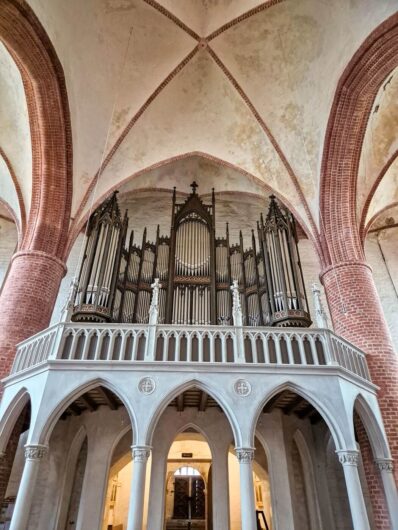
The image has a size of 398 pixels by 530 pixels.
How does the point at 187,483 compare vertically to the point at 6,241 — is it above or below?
below

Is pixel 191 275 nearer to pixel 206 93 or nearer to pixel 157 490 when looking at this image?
pixel 157 490

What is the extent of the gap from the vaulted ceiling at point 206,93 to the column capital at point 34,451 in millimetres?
6956

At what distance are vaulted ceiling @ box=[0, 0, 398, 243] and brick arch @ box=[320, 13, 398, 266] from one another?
33 cm

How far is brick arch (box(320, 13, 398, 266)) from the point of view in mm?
9383

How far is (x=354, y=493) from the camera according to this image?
6488 millimetres

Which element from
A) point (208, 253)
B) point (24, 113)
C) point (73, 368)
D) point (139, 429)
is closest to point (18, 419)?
point (73, 368)

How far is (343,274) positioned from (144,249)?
6023 millimetres

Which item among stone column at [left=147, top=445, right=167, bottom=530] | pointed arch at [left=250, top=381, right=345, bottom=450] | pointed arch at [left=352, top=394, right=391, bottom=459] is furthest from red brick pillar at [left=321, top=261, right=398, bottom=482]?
stone column at [left=147, top=445, right=167, bottom=530]

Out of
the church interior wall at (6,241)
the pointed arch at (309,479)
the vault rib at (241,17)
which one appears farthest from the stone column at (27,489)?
the vault rib at (241,17)

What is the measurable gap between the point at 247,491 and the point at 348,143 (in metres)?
9.33

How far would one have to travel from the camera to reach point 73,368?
7375mm

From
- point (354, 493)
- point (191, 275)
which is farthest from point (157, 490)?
point (191, 275)

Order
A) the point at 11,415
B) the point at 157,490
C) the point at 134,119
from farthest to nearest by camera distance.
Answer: the point at 134,119 → the point at 157,490 → the point at 11,415

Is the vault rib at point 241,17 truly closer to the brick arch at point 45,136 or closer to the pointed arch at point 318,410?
the brick arch at point 45,136
